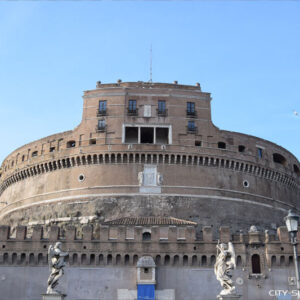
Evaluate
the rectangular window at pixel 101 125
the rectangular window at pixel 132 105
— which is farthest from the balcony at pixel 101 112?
the rectangular window at pixel 132 105

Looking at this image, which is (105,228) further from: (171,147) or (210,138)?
(210,138)

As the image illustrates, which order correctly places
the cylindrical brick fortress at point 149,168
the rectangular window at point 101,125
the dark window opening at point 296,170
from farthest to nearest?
the dark window opening at point 296,170 → the rectangular window at point 101,125 → the cylindrical brick fortress at point 149,168

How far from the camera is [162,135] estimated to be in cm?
3775

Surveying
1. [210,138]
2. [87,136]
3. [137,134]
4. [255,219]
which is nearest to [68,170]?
[87,136]

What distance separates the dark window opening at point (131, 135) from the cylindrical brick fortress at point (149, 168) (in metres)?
0.08

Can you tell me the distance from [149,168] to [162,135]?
334 cm

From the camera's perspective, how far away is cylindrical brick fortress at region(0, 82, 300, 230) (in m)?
35.3

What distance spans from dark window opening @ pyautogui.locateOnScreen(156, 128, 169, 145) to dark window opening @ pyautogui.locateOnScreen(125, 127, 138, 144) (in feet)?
5.81

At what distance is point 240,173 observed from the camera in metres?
37.6

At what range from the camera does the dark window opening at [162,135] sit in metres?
37.6

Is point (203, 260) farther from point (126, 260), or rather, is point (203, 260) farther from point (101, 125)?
point (101, 125)

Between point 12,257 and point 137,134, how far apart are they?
14.6m

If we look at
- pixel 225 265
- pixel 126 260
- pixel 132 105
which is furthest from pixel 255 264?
pixel 132 105

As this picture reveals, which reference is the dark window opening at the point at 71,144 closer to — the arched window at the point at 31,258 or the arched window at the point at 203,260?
the arched window at the point at 31,258
